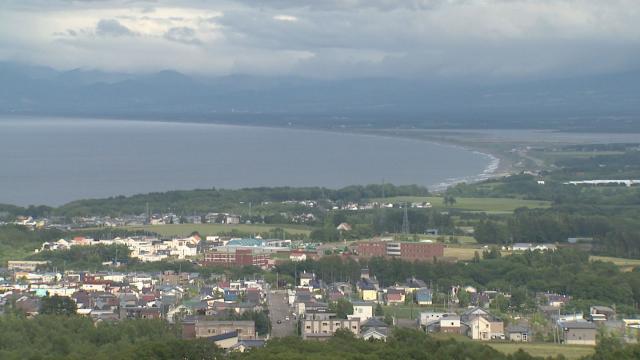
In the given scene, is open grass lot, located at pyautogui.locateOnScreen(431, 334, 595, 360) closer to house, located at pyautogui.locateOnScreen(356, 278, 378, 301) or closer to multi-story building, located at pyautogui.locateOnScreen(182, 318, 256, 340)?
multi-story building, located at pyautogui.locateOnScreen(182, 318, 256, 340)

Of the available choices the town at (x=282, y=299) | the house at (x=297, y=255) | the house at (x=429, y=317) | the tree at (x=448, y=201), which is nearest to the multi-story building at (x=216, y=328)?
the town at (x=282, y=299)

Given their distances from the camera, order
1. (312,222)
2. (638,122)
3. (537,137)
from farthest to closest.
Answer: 1. (638,122)
2. (537,137)
3. (312,222)

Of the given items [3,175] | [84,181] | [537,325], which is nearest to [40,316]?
[537,325]

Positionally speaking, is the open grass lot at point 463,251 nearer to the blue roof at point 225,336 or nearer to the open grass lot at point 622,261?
the open grass lot at point 622,261

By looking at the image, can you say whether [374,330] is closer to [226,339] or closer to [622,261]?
[226,339]

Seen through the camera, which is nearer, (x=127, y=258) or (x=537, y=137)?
(x=127, y=258)

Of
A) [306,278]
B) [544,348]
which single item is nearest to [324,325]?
[544,348]

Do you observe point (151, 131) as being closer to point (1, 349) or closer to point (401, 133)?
point (401, 133)
